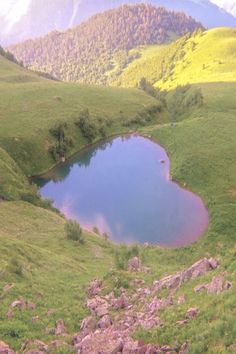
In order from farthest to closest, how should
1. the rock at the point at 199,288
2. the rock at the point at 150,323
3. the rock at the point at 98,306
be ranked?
1. the rock at the point at 98,306
2. the rock at the point at 199,288
3. the rock at the point at 150,323

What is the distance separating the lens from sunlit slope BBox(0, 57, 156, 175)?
7803 cm

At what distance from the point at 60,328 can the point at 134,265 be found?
1351 cm

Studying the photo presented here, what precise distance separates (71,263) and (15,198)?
58.6 ft

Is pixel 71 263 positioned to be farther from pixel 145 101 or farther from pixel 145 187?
pixel 145 101

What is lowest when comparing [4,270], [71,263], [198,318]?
[198,318]

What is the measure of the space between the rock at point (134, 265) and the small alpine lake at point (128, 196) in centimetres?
1403

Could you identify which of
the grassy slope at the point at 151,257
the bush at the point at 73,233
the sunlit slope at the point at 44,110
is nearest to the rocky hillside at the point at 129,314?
the grassy slope at the point at 151,257

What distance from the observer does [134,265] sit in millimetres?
33812

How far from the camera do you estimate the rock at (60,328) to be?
67.4ft

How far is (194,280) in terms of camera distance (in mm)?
23141

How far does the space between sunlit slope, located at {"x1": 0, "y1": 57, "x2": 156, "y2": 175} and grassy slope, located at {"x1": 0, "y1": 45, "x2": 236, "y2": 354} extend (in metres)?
4.55

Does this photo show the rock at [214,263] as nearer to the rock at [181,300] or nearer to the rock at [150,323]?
the rock at [181,300]

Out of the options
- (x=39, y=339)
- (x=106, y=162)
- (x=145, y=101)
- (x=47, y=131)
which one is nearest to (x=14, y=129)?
(x=47, y=131)

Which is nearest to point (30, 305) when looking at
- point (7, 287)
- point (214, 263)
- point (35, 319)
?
point (35, 319)
